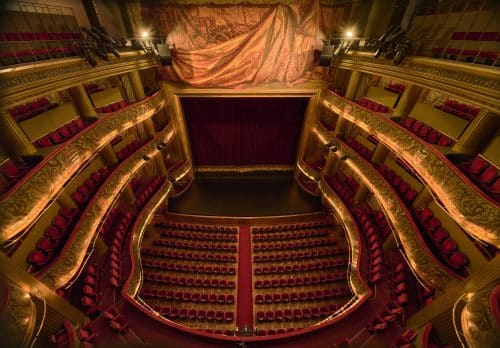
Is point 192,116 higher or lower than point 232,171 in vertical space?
higher

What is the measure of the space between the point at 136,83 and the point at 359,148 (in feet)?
41.2

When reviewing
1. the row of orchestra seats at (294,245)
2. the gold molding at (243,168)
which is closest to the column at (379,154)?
the row of orchestra seats at (294,245)

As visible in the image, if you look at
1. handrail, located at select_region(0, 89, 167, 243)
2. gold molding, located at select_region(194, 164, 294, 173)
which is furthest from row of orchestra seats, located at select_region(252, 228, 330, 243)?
handrail, located at select_region(0, 89, 167, 243)

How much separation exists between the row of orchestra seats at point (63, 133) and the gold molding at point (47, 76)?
1925 millimetres

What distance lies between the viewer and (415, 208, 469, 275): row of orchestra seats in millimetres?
7172

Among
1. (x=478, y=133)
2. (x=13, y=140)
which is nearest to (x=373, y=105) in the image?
(x=478, y=133)

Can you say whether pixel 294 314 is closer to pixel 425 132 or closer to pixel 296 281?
pixel 296 281

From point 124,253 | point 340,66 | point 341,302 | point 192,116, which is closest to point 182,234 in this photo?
point 124,253

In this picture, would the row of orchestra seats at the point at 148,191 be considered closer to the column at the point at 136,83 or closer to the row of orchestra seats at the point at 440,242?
the column at the point at 136,83

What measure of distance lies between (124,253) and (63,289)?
255 centimetres

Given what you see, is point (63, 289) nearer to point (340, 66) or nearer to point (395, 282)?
point (395, 282)

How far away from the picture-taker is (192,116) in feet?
49.0

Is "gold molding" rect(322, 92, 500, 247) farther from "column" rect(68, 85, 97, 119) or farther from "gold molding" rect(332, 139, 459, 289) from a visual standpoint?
"column" rect(68, 85, 97, 119)

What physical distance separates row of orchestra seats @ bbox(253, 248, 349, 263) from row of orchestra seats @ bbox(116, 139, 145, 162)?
887 cm
